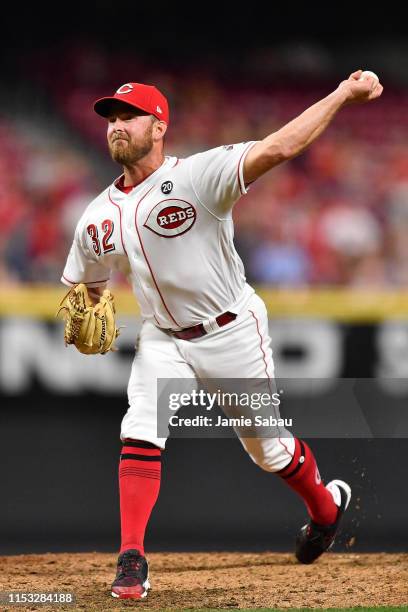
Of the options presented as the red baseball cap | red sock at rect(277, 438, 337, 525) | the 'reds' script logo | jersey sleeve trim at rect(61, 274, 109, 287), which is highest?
the red baseball cap

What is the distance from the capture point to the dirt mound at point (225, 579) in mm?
3160

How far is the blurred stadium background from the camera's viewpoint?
4336 mm

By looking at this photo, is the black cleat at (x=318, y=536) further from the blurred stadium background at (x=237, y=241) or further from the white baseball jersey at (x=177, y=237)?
the white baseball jersey at (x=177, y=237)

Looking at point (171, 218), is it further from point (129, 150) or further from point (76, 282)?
point (76, 282)

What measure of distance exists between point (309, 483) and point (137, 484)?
82 centimetres

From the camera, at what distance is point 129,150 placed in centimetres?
346

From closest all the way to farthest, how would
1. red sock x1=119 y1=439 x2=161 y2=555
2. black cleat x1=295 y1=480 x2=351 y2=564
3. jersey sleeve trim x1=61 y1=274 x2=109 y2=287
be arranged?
red sock x1=119 y1=439 x2=161 y2=555 < jersey sleeve trim x1=61 y1=274 x2=109 y2=287 < black cleat x1=295 y1=480 x2=351 y2=564

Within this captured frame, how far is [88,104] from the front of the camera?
9977mm

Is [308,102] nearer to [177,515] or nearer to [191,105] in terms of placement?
[191,105]

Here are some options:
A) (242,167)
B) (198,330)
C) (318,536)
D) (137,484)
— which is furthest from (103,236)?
(318,536)

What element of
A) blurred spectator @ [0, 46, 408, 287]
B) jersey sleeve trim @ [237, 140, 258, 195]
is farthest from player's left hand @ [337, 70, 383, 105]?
blurred spectator @ [0, 46, 408, 287]

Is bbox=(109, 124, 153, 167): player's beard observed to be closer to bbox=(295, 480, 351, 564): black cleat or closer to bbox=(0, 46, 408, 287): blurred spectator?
bbox=(295, 480, 351, 564): black cleat

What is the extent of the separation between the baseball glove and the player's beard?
0.51m

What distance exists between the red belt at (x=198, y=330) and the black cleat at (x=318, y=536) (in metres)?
0.92
